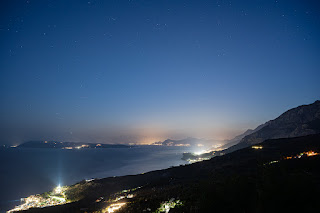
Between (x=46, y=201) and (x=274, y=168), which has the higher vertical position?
(x=274, y=168)

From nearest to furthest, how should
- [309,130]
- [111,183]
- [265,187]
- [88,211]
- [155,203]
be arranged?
[265,187] → [155,203] → [88,211] → [111,183] → [309,130]

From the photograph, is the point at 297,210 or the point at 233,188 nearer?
the point at 297,210

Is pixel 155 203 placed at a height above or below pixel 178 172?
above

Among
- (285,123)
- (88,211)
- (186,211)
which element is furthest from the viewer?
(285,123)

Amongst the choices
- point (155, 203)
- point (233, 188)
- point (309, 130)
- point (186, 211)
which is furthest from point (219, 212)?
point (309, 130)

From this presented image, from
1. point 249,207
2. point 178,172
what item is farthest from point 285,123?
point 249,207

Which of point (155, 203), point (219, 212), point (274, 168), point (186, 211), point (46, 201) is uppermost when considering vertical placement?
point (274, 168)

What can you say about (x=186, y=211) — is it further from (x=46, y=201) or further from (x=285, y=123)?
(x=285, y=123)

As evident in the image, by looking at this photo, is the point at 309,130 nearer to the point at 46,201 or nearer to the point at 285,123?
the point at 285,123

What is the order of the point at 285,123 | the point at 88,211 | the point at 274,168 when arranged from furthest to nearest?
the point at 285,123, the point at 88,211, the point at 274,168

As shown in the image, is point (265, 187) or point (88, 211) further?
point (88, 211)
